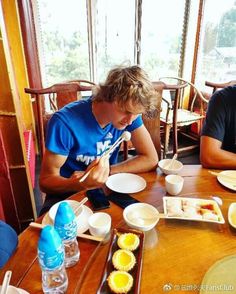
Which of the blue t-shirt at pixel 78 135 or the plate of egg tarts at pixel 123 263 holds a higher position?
the blue t-shirt at pixel 78 135

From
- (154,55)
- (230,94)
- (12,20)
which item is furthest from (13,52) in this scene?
(230,94)

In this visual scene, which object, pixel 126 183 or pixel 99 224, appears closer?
pixel 99 224

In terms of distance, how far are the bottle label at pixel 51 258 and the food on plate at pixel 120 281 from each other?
0.14 meters

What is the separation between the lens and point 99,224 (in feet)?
2.62

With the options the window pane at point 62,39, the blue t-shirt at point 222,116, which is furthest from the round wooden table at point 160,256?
the window pane at point 62,39

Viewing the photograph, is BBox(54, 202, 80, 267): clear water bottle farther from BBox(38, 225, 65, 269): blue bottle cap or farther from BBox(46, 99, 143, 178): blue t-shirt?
BBox(46, 99, 143, 178): blue t-shirt

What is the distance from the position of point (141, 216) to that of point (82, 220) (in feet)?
0.68

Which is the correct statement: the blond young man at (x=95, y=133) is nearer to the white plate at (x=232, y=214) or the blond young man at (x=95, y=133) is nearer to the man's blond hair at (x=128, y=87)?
the man's blond hair at (x=128, y=87)

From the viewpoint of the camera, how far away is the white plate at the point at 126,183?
1.03m

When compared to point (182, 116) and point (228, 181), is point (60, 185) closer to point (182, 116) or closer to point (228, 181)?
point (228, 181)

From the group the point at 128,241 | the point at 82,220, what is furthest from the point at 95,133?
the point at 128,241

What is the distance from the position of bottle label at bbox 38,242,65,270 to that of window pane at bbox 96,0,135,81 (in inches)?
109

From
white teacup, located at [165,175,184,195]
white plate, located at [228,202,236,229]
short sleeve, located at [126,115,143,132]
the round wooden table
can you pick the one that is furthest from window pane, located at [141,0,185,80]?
the round wooden table

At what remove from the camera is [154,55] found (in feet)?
11.7
